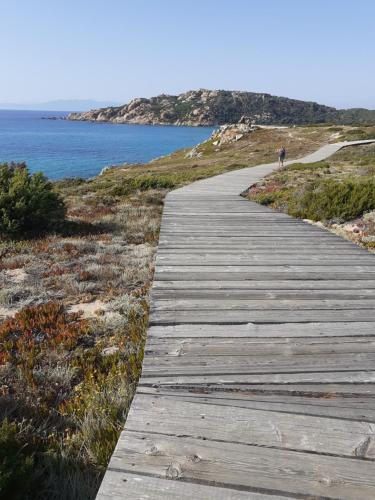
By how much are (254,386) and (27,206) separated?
33.1 ft

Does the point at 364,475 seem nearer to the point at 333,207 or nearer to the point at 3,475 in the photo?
the point at 3,475

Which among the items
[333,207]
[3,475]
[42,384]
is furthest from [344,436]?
[333,207]

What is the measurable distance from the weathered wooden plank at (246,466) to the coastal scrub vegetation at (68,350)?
0.69 m

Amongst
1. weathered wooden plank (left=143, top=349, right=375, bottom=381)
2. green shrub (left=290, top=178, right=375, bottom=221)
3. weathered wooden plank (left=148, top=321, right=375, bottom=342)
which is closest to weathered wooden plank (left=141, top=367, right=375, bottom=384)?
weathered wooden plank (left=143, top=349, right=375, bottom=381)

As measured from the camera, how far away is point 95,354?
4852 millimetres

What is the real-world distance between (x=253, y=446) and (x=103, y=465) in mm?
1249

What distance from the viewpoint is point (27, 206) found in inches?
447

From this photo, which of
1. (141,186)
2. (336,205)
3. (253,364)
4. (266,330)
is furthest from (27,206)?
(253,364)

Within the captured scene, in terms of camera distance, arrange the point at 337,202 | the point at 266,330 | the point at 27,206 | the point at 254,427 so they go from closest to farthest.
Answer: the point at 254,427
the point at 266,330
the point at 27,206
the point at 337,202

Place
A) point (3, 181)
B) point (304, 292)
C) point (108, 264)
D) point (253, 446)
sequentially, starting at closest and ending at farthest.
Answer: point (253, 446) → point (304, 292) → point (108, 264) → point (3, 181)

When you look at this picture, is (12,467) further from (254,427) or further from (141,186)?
(141,186)

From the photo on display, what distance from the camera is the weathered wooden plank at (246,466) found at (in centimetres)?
221

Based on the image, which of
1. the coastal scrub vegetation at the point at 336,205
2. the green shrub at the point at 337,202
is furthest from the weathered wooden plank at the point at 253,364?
the green shrub at the point at 337,202

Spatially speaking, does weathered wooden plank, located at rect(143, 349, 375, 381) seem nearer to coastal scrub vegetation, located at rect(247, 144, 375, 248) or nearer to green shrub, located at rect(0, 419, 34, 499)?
green shrub, located at rect(0, 419, 34, 499)
